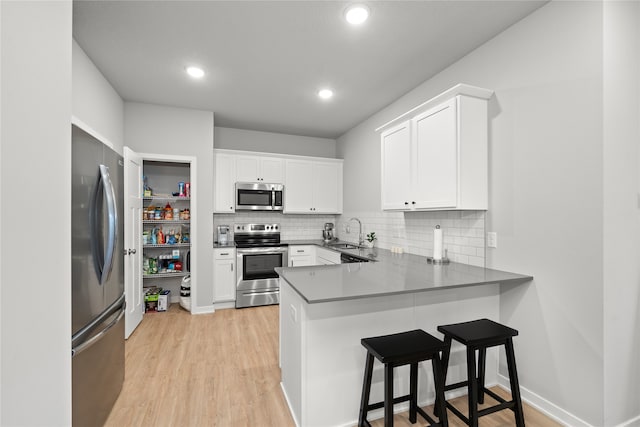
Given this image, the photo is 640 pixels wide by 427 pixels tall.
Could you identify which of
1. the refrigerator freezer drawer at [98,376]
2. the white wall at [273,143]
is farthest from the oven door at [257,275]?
the refrigerator freezer drawer at [98,376]

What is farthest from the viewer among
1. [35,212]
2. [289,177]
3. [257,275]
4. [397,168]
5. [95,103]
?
[289,177]

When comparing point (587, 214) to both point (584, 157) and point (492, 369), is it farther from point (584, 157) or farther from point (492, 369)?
point (492, 369)

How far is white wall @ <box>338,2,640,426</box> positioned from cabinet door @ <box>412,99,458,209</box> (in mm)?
349

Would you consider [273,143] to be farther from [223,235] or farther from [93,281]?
[93,281]

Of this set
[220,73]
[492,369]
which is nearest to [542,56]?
[492,369]

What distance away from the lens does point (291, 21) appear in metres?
2.18

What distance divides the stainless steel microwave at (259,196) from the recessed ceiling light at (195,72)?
1730mm

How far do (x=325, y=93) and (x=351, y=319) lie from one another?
2636 mm

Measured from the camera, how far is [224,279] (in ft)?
13.6

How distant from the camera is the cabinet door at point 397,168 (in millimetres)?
2861

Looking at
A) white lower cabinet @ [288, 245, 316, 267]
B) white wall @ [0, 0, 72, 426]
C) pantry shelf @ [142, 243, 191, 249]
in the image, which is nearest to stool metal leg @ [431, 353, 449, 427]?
white wall @ [0, 0, 72, 426]

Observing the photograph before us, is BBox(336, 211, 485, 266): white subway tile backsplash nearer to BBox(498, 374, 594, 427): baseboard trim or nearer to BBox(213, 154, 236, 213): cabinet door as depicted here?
BBox(498, 374, 594, 427): baseboard trim

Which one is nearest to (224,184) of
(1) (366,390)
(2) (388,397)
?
(1) (366,390)

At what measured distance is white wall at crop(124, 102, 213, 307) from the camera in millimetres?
3781
